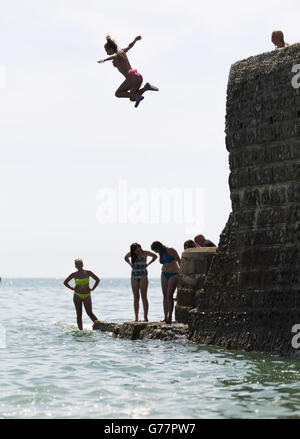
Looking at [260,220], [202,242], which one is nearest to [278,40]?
[260,220]

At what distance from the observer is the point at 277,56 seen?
14.1 metres

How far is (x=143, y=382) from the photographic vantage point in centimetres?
1149

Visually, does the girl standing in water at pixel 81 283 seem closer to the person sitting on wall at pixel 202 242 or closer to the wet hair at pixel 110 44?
the person sitting on wall at pixel 202 242

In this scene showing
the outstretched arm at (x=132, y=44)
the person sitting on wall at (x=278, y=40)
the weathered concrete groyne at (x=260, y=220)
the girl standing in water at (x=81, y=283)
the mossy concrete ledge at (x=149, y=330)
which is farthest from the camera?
the girl standing in water at (x=81, y=283)

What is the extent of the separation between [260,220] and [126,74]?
3224mm

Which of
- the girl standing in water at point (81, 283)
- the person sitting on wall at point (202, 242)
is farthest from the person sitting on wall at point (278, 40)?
the girl standing in water at point (81, 283)

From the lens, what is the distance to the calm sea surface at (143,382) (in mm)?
9445

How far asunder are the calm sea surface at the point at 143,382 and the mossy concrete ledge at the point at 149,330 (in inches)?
12.6

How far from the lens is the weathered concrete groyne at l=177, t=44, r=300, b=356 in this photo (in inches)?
541

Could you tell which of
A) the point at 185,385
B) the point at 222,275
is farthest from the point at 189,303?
the point at 185,385

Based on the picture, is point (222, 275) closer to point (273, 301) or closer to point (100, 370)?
point (273, 301)

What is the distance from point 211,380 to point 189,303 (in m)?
5.63

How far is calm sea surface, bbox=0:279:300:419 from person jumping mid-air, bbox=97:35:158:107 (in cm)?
427

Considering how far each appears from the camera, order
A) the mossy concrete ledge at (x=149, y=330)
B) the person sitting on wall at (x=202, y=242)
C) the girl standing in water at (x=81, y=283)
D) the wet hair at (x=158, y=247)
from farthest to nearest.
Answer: the girl standing in water at (x=81, y=283) → the person sitting on wall at (x=202, y=242) → the wet hair at (x=158, y=247) → the mossy concrete ledge at (x=149, y=330)
